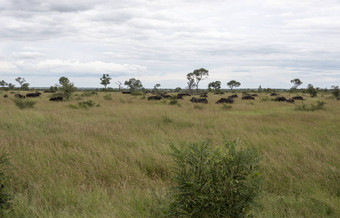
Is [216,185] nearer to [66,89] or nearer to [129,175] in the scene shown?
[129,175]

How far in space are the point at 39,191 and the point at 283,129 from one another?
927cm

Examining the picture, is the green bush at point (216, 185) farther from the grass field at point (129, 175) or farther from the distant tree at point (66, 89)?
the distant tree at point (66, 89)

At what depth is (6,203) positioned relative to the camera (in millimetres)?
3469

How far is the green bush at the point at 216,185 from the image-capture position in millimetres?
3166

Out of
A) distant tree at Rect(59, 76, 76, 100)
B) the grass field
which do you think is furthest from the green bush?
distant tree at Rect(59, 76, 76, 100)

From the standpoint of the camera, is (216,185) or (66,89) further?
(66,89)

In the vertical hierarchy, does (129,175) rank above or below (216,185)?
below

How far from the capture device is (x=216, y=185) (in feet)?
10.5

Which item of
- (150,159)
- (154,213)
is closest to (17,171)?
(150,159)

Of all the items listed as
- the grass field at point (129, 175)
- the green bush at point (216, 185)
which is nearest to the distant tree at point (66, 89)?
the grass field at point (129, 175)

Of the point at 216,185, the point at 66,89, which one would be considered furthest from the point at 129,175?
the point at 66,89

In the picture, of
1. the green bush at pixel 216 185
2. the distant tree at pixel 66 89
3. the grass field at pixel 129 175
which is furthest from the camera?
the distant tree at pixel 66 89

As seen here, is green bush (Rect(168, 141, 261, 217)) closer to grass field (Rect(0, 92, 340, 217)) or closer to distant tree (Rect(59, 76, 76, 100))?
grass field (Rect(0, 92, 340, 217))

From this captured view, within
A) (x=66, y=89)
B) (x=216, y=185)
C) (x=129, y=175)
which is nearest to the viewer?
(x=216, y=185)
